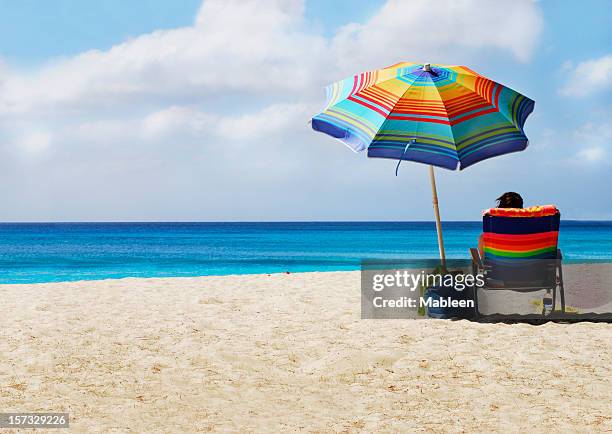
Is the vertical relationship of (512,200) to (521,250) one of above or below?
above

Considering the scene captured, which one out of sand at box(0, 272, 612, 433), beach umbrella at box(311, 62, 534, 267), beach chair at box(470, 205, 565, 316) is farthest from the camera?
beach chair at box(470, 205, 565, 316)

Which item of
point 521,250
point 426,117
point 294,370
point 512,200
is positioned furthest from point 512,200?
point 294,370

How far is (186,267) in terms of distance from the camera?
23719 mm

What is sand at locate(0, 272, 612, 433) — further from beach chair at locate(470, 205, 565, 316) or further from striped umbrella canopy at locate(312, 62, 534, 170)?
striped umbrella canopy at locate(312, 62, 534, 170)

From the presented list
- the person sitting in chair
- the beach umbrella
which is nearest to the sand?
the person sitting in chair

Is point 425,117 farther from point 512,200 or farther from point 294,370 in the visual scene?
point 294,370

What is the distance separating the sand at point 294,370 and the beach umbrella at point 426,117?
1.57 meters

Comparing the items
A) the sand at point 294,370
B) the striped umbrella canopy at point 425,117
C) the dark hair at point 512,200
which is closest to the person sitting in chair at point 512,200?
the dark hair at point 512,200

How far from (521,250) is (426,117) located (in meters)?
1.57

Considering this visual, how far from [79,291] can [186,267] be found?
50.0 feet

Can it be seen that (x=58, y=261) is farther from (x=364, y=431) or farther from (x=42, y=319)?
(x=364, y=431)

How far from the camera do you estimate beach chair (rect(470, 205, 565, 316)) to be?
5883mm

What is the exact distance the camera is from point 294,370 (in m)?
4.59

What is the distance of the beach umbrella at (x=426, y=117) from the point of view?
5.58 metres
